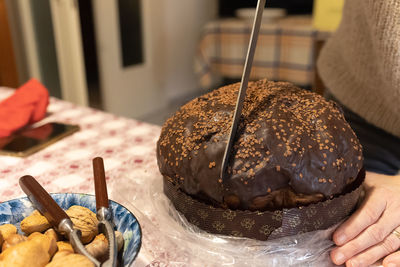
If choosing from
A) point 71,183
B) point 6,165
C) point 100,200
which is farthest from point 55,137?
point 100,200

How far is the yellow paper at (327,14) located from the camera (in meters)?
2.35

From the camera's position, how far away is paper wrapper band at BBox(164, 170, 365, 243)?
52 cm

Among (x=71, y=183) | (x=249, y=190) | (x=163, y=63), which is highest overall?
(x=249, y=190)

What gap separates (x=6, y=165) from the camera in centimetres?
87

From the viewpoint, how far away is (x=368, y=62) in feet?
3.00

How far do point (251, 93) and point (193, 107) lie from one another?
0.35ft

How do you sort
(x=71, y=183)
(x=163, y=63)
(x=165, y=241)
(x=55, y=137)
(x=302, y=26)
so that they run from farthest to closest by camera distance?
1. (x=163, y=63)
2. (x=302, y=26)
3. (x=55, y=137)
4. (x=71, y=183)
5. (x=165, y=241)

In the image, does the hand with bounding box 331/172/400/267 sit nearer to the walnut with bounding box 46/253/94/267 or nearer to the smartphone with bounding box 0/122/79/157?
the walnut with bounding box 46/253/94/267

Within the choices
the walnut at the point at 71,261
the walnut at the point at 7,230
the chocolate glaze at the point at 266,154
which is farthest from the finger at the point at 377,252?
the walnut at the point at 7,230

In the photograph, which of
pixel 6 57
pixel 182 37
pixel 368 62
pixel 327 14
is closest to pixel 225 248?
pixel 368 62

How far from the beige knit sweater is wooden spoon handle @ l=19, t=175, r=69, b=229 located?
2.36 feet

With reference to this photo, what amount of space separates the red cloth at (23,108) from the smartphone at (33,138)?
1.1 inches

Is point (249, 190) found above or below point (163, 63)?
above

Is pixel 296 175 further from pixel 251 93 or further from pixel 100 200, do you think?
pixel 100 200
